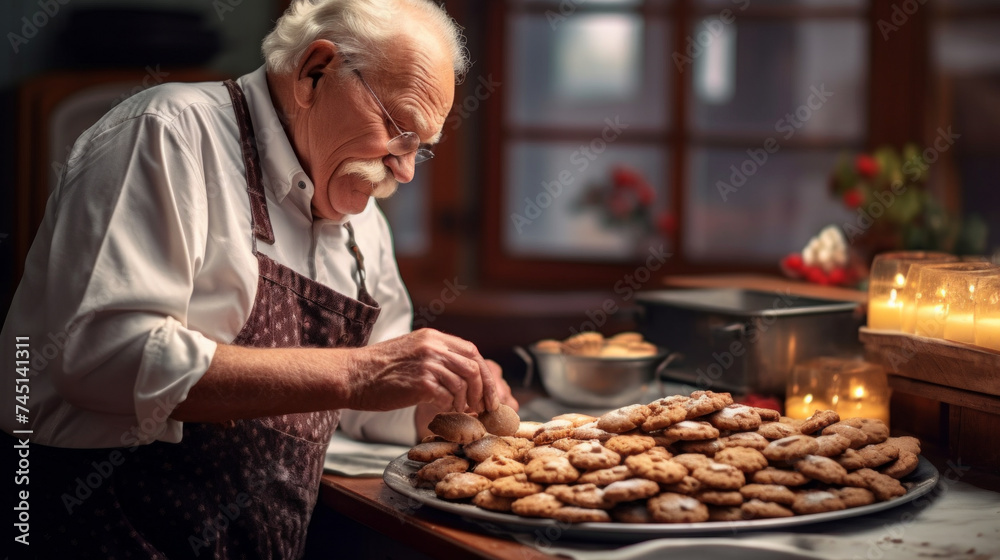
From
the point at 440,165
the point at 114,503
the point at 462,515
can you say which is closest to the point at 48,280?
the point at 114,503

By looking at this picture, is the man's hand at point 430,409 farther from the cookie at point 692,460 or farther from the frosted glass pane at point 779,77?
the frosted glass pane at point 779,77

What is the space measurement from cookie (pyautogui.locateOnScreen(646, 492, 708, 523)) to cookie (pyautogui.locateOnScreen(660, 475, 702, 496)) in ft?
0.05

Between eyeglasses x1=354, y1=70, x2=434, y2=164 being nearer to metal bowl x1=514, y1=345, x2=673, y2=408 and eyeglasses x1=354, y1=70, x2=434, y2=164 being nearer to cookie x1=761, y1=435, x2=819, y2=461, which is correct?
metal bowl x1=514, y1=345, x2=673, y2=408

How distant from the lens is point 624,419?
150 cm

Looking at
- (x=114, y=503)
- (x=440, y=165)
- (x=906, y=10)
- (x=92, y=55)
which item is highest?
(x=906, y=10)

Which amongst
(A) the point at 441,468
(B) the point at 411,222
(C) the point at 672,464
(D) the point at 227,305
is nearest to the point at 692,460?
(C) the point at 672,464

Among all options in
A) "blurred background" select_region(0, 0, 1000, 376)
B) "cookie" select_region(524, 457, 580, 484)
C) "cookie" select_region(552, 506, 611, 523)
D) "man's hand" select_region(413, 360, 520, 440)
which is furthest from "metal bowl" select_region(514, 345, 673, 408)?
"blurred background" select_region(0, 0, 1000, 376)

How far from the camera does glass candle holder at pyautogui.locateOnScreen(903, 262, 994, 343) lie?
5.67ft

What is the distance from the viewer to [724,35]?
153 inches

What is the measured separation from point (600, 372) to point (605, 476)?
74 centimetres

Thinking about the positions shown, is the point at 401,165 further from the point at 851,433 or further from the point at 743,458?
the point at 851,433

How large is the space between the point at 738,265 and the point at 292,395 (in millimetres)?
2852

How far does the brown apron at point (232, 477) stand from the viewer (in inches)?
59.1

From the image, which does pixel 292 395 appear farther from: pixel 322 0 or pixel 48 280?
pixel 322 0
